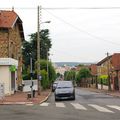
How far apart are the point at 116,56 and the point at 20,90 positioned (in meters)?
35.2

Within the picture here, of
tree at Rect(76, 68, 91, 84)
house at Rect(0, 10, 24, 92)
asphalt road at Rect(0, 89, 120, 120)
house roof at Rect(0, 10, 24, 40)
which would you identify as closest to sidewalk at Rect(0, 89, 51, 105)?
asphalt road at Rect(0, 89, 120, 120)

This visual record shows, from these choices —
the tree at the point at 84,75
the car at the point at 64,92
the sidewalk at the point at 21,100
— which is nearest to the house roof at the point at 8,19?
the sidewalk at the point at 21,100

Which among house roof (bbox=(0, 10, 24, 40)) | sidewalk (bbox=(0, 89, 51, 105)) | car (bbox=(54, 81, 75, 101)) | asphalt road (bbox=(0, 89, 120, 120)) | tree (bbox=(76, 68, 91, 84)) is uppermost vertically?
house roof (bbox=(0, 10, 24, 40))

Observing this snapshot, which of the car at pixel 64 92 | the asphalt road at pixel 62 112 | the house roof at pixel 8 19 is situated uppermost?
the house roof at pixel 8 19

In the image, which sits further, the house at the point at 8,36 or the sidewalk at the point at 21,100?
the house at the point at 8,36

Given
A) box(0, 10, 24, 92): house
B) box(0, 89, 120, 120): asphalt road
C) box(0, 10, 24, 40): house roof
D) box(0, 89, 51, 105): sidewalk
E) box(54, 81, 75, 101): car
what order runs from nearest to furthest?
box(0, 89, 120, 120): asphalt road → box(0, 89, 51, 105): sidewalk → box(54, 81, 75, 101): car → box(0, 10, 24, 92): house → box(0, 10, 24, 40): house roof

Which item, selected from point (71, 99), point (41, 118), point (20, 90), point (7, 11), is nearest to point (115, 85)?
point (20, 90)

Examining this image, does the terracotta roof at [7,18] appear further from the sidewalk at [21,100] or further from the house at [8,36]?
the sidewalk at [21,100]

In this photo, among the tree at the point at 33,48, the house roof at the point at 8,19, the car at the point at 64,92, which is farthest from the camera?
the tree at the point at 33,48

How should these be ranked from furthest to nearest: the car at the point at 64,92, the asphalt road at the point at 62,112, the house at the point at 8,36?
the house at the point at 8,36 → the car at the point at 64,92 → the asphalt road at the point at 62,112

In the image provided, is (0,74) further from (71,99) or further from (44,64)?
(44,64)

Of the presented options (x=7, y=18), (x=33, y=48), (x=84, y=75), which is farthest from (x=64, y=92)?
(x=84, y=75)

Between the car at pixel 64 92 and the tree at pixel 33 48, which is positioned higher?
the tree at pixel 33 48

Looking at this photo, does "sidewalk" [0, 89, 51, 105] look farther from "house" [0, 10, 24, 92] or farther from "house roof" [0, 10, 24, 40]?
"house roof" [0, 10, 24, 40]
